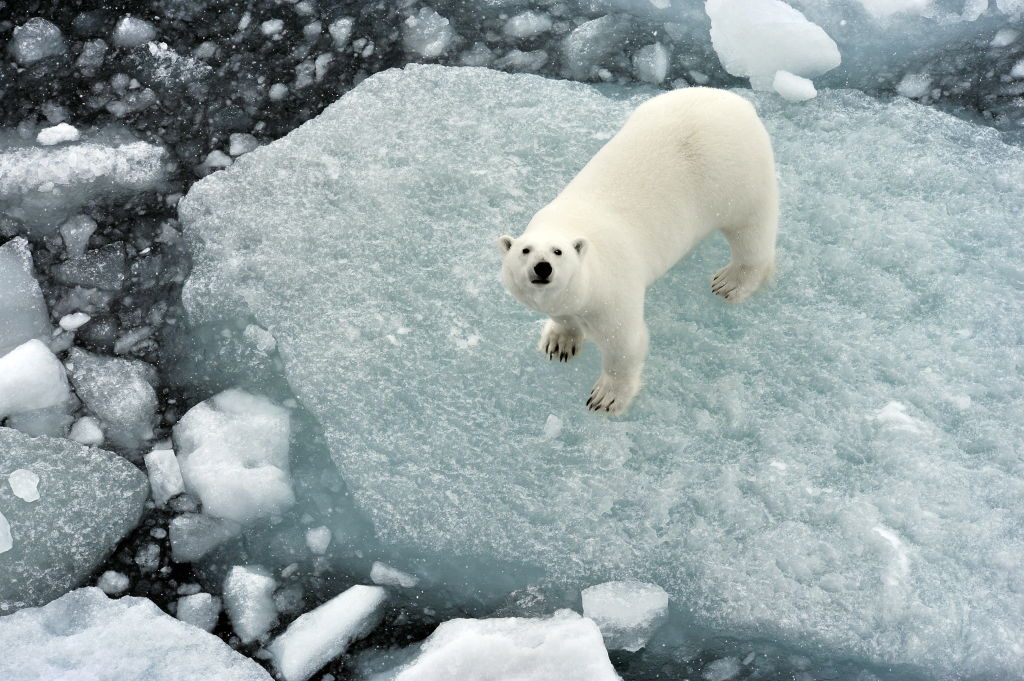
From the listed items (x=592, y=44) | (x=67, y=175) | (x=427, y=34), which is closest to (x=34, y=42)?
(x=67, y=175)

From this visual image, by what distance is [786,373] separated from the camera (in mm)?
2908

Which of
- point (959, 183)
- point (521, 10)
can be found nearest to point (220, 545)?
point (521, 10)

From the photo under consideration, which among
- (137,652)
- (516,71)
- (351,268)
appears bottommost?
(137,652)

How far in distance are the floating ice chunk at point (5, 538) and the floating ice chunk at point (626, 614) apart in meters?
1.57

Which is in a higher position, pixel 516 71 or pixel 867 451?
pixel 516 71

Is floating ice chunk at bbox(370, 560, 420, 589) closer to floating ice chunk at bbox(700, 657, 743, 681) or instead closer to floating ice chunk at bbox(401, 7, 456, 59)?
floating ice chunk at bbox(700, 657, 743, 681)

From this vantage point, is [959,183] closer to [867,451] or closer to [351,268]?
[867,451]

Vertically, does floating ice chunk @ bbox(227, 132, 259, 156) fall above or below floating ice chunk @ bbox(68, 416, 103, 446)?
above

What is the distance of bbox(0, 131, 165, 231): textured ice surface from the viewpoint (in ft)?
11.0

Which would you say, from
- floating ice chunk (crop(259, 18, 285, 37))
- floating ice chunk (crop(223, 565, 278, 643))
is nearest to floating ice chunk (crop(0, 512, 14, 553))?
floating ice chunk (crop(223, 565, 278, 643))

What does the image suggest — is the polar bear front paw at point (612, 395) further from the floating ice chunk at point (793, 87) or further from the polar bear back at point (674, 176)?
the floating ice chunk at point (793, 87)

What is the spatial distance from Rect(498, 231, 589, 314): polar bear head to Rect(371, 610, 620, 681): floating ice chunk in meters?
0.83

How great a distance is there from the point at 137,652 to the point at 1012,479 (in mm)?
2409

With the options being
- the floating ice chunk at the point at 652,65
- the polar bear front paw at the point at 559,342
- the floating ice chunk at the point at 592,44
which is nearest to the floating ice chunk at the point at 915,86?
the floating ice chunk at the point at 652,65
